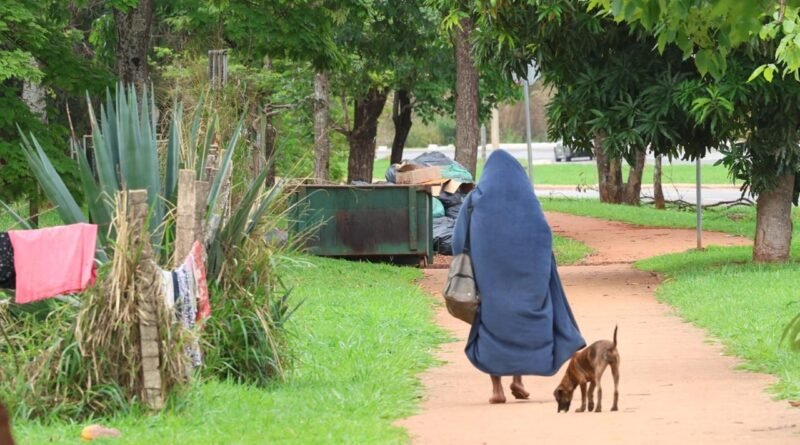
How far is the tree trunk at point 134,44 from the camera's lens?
67.0ft

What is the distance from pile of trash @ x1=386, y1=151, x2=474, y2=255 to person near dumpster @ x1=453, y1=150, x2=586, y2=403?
44.7ft

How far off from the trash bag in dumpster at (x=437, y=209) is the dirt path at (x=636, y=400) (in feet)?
24.7

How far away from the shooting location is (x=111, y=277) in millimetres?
8531

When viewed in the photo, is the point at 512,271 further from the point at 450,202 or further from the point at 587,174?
the point at 587,174

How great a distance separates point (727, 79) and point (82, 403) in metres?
10.4

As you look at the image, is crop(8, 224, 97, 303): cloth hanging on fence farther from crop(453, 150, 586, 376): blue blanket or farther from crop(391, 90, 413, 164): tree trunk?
crop(391, 90, 413, 164): tree trunk

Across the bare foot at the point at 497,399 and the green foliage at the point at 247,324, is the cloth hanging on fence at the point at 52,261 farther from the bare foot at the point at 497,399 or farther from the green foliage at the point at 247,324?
the bare foot at the point at 497,399

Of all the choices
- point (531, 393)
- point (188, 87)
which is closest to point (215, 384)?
point (531, 393)

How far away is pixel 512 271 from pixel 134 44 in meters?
12.0

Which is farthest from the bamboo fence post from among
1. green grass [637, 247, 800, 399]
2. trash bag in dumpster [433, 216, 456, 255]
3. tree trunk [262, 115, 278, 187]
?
trash bag in dumpster [433, 216, 456, 255]

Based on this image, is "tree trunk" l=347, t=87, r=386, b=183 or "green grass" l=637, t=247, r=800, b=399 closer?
"green grass" l=637, t=247, r=800, b=399

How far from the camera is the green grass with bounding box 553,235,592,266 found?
22.3 metres

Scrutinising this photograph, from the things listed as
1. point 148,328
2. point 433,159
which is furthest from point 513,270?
point 433,159

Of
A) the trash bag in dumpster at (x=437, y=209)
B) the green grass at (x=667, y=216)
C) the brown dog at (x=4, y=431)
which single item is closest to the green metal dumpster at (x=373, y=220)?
the trash bag in dumpster at (x=437, y=209)
